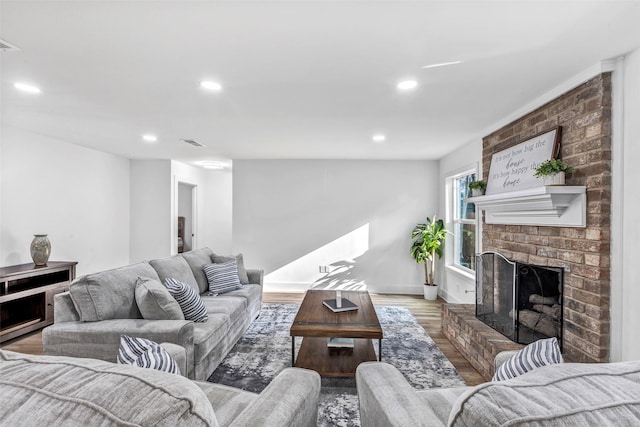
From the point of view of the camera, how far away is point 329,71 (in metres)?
2.28

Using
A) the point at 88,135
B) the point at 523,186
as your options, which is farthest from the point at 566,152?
the point at 88,135

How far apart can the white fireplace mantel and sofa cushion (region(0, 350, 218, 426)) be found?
104 inches

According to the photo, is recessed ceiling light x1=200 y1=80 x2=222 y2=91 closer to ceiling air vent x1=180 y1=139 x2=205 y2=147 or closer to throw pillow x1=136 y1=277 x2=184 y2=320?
throw pillow x1=136 y1=277 x2=184 y2=320

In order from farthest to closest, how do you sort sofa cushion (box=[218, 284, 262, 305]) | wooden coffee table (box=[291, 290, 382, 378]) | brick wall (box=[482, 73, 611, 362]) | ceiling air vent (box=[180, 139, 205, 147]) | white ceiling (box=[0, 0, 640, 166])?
1. ceiling air vent (box=[180, 139, 205, 147])
2. sofa cushion (box=[218, 284, 262, 305])
3. wooden coffee table (box=[291, 290, 382, 378])
4. brick wall (box=[482, 73, 611, 362])
5. white ceiling (box=[0, 0, 640, 166])

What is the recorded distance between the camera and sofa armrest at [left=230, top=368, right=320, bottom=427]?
114cm

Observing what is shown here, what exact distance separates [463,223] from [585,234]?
277 centimetres

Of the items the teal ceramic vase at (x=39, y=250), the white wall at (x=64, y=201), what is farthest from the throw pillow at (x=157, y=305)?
the white wall at (x=64, y=201)

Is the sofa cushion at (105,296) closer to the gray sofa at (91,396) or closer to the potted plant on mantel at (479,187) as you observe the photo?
the gray sofa at (91,396)

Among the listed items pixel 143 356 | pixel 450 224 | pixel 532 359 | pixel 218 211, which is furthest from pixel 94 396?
pixel 218 211

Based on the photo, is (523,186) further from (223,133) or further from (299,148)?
(223,133)

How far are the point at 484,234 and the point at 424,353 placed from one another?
5.27 ft

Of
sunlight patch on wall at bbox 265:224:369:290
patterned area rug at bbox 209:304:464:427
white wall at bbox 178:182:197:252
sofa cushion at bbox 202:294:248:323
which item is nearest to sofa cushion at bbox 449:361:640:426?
patterned area rug at bbox 209:304:464:427

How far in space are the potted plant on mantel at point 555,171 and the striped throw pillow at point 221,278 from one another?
10.6ft

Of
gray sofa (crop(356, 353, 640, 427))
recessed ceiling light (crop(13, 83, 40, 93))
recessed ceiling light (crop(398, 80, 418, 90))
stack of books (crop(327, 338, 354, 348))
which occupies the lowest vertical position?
stack of books (crop(327, 338, 354, 348))
